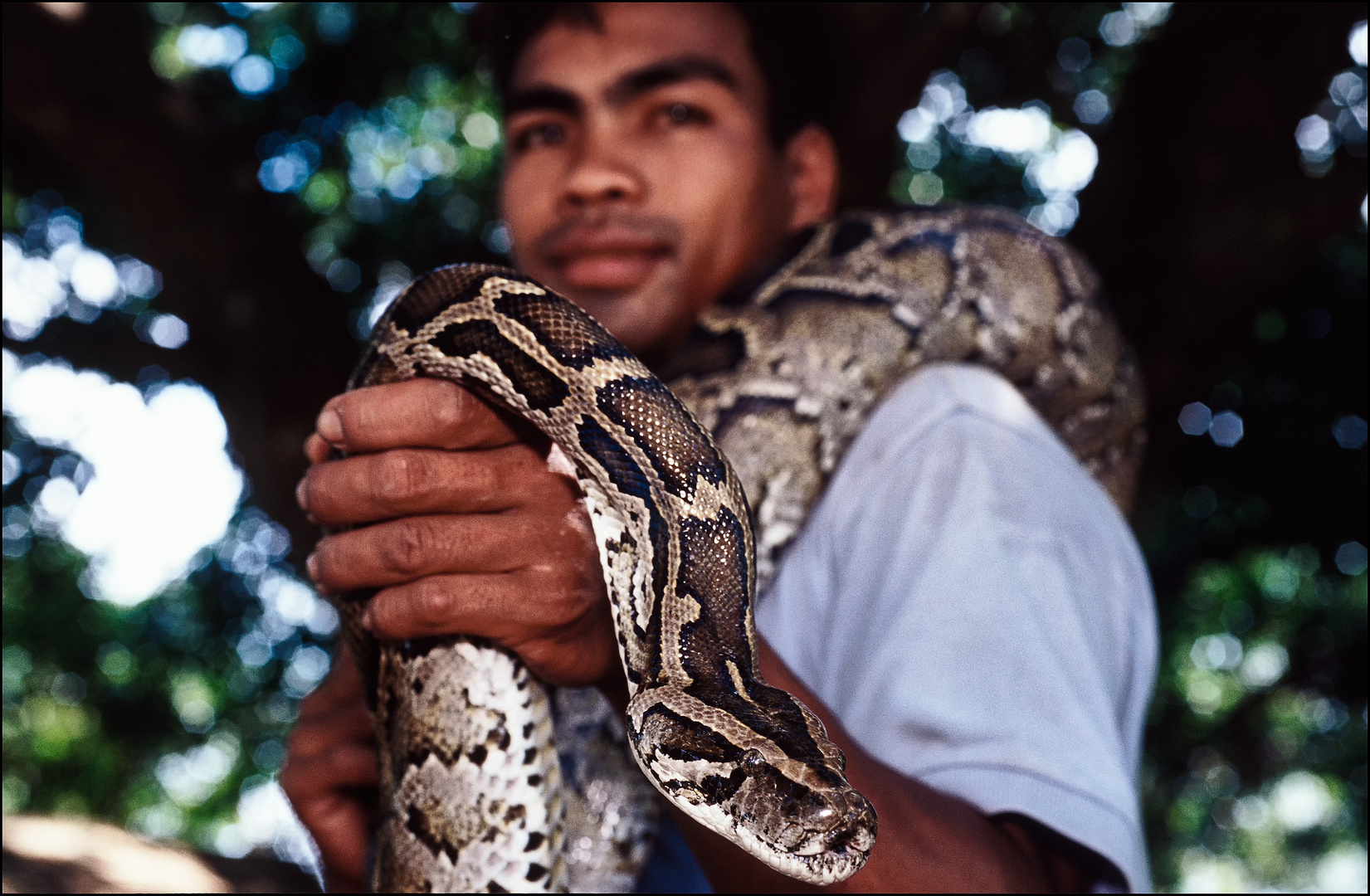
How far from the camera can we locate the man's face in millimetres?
4047

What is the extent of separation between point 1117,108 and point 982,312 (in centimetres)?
379

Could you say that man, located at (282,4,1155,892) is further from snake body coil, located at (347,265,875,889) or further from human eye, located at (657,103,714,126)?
snake body coil, located at (347,265,875,889)

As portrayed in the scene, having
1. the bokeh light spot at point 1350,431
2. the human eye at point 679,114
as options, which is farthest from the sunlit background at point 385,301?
the human eye at point 679,114

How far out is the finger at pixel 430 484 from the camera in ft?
7.43

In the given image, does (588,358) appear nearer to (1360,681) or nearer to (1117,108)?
(1117,108)

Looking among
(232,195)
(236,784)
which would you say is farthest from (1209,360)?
(236,784)

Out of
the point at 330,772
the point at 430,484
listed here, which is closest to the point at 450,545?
the point at 430,484

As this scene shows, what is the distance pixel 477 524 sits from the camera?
2.26 m

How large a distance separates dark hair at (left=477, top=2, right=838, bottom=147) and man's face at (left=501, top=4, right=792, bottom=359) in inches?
4.2

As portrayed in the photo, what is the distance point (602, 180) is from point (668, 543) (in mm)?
2113

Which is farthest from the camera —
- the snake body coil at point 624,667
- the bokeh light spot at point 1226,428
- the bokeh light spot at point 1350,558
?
the bokeh light spot at point 1350,558

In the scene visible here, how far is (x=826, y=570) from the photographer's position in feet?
10.6

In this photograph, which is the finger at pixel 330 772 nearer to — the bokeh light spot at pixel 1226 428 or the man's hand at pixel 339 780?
the man's hand at pixel 339 780

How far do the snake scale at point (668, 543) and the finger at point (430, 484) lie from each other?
9 cm
